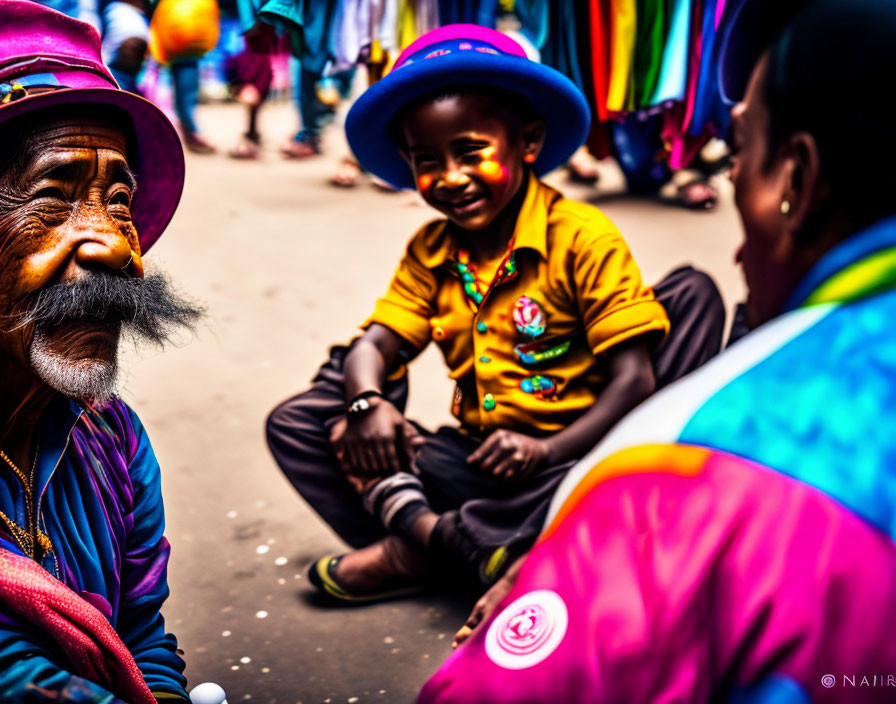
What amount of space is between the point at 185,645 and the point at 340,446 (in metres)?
0.68

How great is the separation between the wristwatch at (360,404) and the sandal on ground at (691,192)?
157 inches

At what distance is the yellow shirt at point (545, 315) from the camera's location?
99.9 inches

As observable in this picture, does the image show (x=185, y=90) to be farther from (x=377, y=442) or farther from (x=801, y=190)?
(x=801, y=190)

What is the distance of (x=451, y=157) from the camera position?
2551 millimetres

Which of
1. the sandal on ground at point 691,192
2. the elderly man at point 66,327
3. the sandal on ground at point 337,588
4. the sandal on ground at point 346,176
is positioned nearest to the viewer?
the elderly man at point 66,327

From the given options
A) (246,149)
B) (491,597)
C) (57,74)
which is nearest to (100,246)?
(57,74)

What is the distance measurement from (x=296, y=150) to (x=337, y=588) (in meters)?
5.57

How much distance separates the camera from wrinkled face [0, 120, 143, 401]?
1.67 meters

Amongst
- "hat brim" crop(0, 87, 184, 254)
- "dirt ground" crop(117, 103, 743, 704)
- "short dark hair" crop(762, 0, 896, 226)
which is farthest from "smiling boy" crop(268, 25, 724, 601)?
"short dark hair" crop(762, 0, 896, 226)

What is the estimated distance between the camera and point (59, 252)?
1681 millimetres

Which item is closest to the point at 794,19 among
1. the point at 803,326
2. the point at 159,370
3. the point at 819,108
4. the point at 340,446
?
the point at 819,108

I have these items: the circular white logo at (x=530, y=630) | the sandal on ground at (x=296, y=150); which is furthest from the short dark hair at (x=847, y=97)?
the sandal on ground at (x=296, y=150)

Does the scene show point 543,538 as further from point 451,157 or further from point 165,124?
point 451,157

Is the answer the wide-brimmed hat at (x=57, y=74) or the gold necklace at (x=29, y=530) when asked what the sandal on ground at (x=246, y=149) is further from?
the gold necklace at (x=29, y=530)
